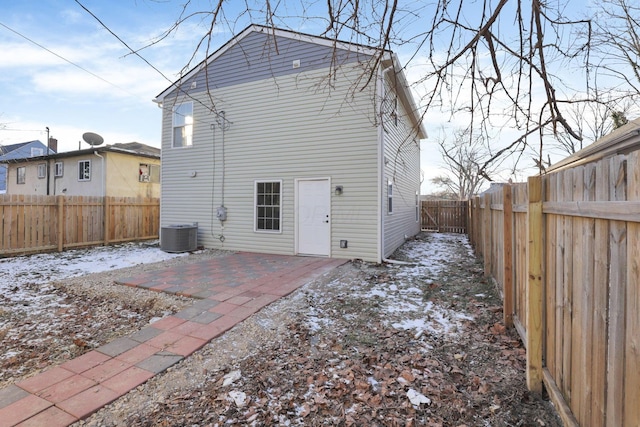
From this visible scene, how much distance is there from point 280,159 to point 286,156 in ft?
0.62

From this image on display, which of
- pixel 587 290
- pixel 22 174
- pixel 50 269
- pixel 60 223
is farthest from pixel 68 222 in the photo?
pixel 22 174

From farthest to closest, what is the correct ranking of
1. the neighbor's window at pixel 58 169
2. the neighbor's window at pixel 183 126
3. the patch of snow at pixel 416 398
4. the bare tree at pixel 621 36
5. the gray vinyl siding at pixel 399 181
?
the neighbor's window at pixel 58 169
the neighbor's window at pixel 183 126
the bare tree at pixel 621 36
the gray vinyl siding at pixel 399 181
the patch of snow at pixel 416 398

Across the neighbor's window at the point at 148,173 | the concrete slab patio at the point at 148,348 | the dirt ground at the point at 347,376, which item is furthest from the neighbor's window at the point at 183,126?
the neighbor's window at the point at 148,173

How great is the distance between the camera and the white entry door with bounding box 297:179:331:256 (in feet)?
25.0

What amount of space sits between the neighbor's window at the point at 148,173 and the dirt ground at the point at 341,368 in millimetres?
13416

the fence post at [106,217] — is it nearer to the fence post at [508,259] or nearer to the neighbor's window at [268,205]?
the neighbor's window at [268,205]

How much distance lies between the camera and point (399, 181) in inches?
382

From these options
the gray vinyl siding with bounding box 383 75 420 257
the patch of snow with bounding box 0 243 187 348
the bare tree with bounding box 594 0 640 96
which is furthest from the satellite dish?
the bare tree with bounding box 594 0 640 96

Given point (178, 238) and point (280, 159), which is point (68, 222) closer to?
point (178, 238)

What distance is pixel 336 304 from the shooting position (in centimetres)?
431

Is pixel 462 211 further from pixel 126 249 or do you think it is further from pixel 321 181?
pixel 126 249

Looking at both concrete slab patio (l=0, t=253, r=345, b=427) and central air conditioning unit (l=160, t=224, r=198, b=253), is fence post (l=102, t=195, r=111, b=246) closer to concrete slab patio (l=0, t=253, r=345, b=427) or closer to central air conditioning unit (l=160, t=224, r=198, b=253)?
central air conditioning unit (l=160, t=224, r=198, b=253)

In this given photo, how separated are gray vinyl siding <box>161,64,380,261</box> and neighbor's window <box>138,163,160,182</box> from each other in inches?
305

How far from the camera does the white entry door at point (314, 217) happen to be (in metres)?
7.62
